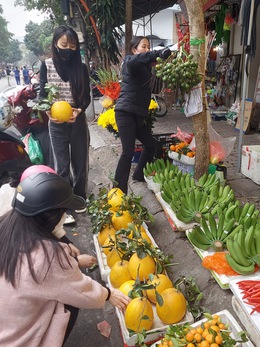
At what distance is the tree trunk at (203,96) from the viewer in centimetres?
298

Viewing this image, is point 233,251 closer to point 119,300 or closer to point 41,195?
point 119,300

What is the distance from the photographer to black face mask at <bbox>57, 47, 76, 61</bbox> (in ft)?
10.5

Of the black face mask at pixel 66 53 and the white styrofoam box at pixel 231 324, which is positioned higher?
the black face mask at pixel 66 53

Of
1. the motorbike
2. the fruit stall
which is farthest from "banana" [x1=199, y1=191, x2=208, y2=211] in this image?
the motorbike

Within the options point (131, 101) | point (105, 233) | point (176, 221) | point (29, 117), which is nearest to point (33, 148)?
point (29, 117)

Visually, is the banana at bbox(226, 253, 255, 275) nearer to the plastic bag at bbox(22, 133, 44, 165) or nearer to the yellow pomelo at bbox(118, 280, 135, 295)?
the yellow pomelo at bbox(118, 280, 135, 295)

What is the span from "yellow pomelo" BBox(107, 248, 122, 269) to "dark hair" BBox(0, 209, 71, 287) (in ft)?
3.09

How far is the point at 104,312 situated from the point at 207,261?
0.96m

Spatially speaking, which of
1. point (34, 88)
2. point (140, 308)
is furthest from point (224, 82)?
point (140, 308)

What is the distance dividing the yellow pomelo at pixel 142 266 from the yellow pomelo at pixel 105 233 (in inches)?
20.7

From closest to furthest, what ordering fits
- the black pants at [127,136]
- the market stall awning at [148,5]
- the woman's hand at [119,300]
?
the woman's hand at [119,300] → the black pants at [127,136] → the market stall awning at [148,5]

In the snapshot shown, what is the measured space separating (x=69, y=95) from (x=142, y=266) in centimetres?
220

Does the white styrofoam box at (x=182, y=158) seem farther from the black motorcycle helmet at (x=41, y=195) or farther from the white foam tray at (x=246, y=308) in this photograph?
the black motorcycle helmet at (x=41, y=195)

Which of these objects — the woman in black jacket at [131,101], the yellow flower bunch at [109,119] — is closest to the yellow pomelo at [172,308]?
the woman in black jacket at [131,101]
